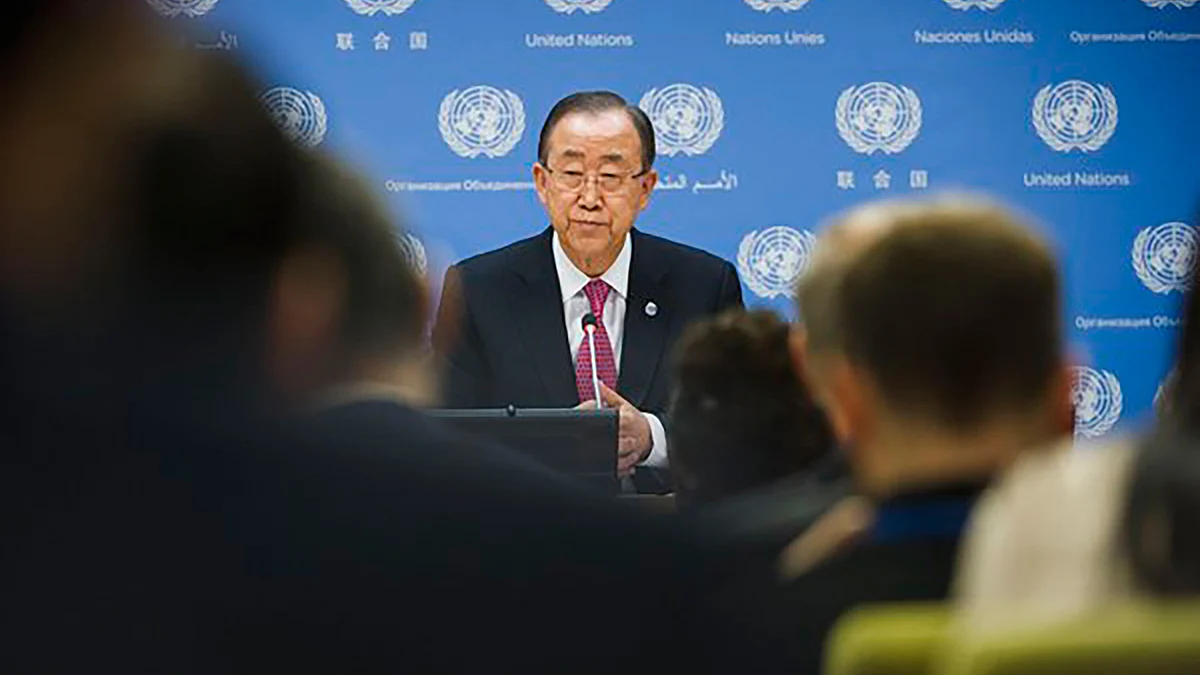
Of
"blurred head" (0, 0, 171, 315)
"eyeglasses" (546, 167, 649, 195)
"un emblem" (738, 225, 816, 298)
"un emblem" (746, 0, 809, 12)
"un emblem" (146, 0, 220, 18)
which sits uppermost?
"un emblem" (746, 0, 809, 12)

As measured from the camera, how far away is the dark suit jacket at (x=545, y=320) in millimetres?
5547

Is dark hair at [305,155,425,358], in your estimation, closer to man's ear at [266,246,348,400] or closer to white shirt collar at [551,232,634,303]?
man's ear at [266,246,348,400]

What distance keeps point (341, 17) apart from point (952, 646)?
20.9 feet

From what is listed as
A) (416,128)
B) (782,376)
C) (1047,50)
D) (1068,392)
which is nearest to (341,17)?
(416,128)

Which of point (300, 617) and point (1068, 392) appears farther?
point (1068, 392)

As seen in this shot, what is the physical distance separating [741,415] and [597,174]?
306 centimetres

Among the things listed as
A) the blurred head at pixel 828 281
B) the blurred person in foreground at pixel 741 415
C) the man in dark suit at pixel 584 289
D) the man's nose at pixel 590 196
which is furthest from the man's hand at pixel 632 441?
the blurred head at pixel 828 281

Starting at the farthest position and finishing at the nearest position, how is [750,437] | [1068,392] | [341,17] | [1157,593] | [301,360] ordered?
[341,17] < [750,437] < [1068,392] < [1157,593] < [301,360]

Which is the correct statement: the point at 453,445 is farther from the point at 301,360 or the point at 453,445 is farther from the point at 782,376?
the point at 782,376

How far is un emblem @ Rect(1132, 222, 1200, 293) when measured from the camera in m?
7.34

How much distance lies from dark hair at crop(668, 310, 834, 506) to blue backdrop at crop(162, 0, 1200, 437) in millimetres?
4105

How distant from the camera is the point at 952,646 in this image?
1146 millimetres

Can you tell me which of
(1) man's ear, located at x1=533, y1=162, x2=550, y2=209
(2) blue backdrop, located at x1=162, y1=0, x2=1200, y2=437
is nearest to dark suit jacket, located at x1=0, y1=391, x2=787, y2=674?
(1) man's ear, located at x1=533, y1=162, x2=550, y2=209

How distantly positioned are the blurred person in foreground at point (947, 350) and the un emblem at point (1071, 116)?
549cm
